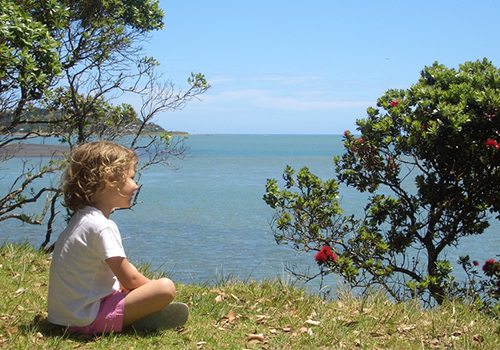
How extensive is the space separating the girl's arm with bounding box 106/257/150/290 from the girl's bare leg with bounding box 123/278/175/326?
0.06 metres

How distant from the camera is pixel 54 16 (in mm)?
6719

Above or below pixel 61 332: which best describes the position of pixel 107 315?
above

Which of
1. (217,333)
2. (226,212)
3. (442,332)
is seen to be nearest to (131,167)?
(217,333)

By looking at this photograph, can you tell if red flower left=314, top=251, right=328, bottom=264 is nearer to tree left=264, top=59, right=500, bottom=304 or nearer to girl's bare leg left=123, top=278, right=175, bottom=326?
tree left=264, top=59, right=500, bottom=304

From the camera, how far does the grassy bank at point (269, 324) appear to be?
3881 millimetres

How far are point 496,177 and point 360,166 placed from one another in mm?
1854

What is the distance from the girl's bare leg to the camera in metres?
3.82

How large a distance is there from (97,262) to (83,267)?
11 centimetres

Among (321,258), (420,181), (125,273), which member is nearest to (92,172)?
(125,273)

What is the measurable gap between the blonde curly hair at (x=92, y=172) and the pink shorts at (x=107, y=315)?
72 cm

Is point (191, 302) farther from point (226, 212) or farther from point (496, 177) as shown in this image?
point (226, 212)

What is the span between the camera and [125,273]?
371 cm

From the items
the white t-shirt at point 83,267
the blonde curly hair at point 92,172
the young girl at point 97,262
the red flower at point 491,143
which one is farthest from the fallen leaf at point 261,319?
the red flower at point 491,143

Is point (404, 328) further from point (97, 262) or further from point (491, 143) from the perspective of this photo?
point (491, 143)
